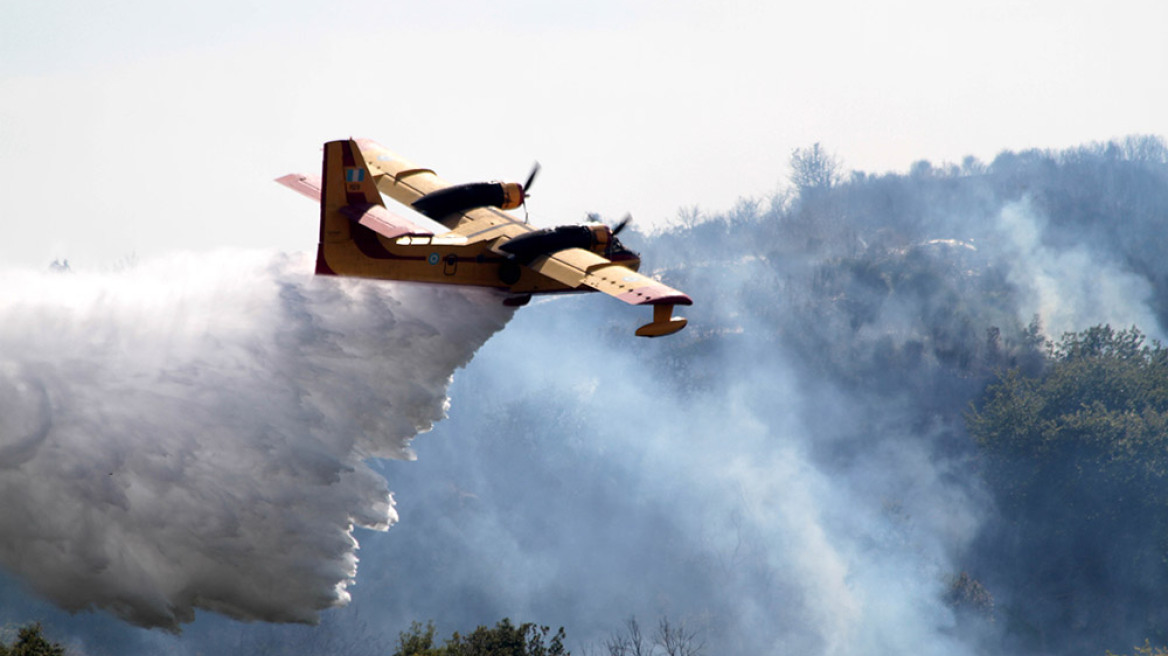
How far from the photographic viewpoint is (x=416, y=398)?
98.7 ft

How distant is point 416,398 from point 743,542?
79.2m

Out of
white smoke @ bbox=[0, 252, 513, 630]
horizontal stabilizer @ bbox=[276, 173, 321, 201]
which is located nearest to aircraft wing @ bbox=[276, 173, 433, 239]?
white smoke @ bbox=[0, 252, 513, 630]

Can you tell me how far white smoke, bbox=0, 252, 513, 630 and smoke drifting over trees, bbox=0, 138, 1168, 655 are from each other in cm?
7055

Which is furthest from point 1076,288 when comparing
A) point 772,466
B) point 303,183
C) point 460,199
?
point 303,183

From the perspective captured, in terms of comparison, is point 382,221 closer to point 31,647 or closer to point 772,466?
point 31,647

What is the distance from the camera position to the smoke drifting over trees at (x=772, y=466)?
96250mm

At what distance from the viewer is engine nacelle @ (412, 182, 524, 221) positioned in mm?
34844

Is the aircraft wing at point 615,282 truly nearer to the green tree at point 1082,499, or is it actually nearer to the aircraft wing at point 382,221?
the aircraft wing at point 382,221

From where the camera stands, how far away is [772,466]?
112188 millimetres

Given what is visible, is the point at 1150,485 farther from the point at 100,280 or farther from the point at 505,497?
the point at 100,280

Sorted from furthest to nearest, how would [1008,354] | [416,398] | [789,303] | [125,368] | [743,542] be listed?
[789,303]
[1008,354]
[743,542]
[416,398]
[125,368]

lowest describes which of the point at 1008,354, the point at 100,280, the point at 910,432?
the point at 100,280

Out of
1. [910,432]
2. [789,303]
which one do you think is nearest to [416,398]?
[910,432]

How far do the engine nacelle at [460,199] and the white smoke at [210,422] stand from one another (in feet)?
16.3
